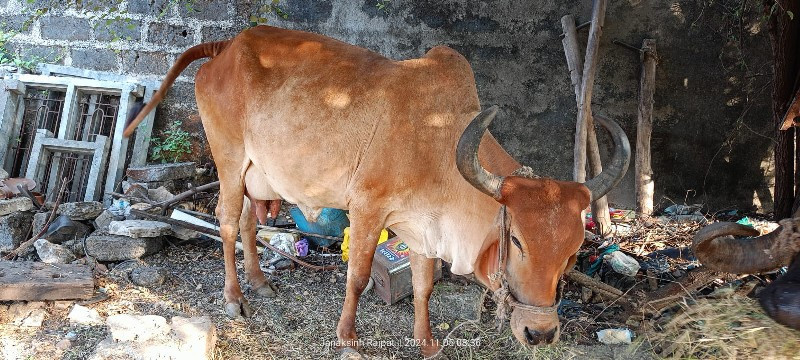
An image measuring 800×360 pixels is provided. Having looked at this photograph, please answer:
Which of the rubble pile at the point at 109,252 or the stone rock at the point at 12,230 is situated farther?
the stone rock at the point at 12,230

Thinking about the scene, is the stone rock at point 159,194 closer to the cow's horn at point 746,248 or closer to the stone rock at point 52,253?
the stone rock at point 52,253

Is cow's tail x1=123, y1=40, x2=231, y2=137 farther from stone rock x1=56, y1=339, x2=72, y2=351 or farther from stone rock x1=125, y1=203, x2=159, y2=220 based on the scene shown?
stone rock x1=56, y1=339, x2=72, y2=351

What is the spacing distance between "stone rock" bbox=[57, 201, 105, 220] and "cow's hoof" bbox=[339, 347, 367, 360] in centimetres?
278

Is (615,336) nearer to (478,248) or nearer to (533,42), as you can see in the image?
(478,248)

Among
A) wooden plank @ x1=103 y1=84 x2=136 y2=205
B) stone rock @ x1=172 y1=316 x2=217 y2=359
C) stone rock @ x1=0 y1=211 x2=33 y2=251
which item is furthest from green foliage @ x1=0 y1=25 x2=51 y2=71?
stone rock @ x1=172 y1=316 x2=217 y2=359

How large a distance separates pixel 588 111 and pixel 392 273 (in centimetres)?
248

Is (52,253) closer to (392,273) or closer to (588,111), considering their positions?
(392,273)

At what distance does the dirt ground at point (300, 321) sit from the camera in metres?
3.83

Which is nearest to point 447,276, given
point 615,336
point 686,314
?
point 615,336

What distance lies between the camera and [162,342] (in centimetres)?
345

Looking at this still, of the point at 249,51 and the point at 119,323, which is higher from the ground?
the point at 249,51

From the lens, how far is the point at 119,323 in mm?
3559

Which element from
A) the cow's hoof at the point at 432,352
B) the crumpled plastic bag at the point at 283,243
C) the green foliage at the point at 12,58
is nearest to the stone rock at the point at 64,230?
the crumpled plastic bag at the point at 283,243

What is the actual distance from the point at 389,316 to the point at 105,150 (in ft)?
10.8
